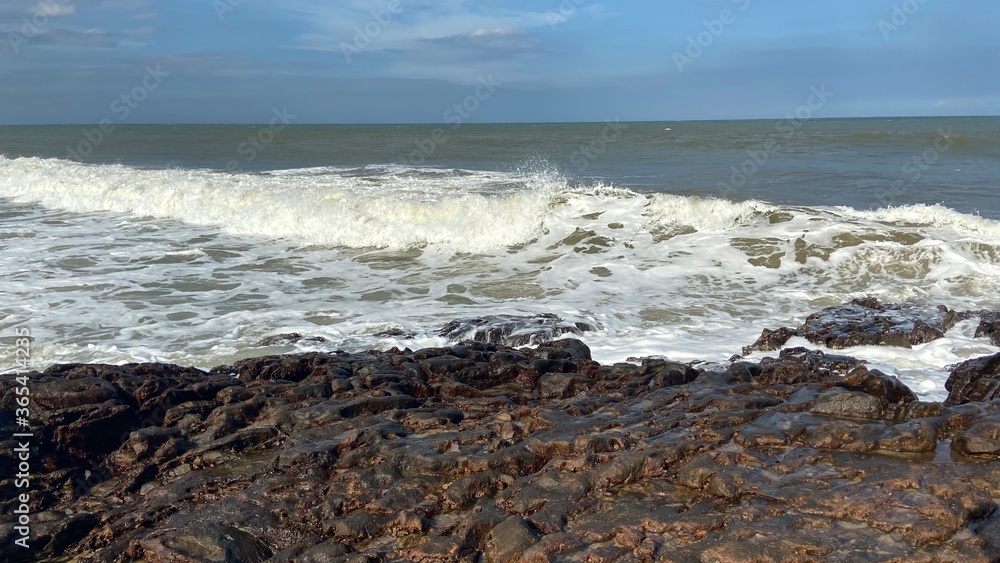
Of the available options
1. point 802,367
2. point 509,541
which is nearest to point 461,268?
point 802,367

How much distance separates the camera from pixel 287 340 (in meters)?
9.09

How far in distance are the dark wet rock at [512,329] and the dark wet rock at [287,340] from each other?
1512 millimetres

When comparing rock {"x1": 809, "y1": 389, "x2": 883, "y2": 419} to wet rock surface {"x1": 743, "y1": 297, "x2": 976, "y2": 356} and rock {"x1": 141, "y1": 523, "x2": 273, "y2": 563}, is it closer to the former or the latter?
wet rock surface {"x1": 743, "y1": 297, "x2": 976, "y2": 356}

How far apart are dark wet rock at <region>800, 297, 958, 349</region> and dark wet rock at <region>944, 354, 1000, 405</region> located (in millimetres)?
1626

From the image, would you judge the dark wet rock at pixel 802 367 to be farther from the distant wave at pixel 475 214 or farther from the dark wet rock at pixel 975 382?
the distant wave at pixel 475 214

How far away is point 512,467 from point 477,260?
9724 millimetres

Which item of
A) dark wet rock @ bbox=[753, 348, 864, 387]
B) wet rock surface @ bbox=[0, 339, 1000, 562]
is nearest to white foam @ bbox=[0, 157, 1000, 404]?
dark wet rock @ bbox=[753, 348, 864, 387]

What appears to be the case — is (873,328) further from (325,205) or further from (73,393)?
(325,205)

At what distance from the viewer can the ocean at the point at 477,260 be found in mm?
9383

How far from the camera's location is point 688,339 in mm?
9219

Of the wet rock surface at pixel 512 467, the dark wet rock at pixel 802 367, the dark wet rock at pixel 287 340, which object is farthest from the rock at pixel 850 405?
the dark wet rock at pixel 287 340

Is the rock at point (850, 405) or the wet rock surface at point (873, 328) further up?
the rock at point (850, 405)

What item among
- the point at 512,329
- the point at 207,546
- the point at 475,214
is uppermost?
the point at 475,214

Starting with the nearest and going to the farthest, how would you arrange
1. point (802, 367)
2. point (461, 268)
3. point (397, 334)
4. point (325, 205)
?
point (802, 367) → point (397, 334) → point (461, 268) → point (325, 205)
